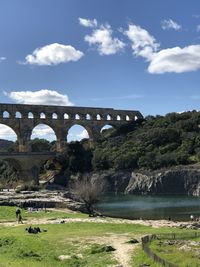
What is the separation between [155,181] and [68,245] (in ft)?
201

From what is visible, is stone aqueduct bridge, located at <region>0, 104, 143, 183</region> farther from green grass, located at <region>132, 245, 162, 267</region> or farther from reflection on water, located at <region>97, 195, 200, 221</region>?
green grass, located at <region>132, 245, 162, 267</region>

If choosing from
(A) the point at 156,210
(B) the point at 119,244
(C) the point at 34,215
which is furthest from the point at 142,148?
(B) the point at 119,244

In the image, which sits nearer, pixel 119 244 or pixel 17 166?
pixel 119 244

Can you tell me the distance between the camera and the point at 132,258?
2305 cm

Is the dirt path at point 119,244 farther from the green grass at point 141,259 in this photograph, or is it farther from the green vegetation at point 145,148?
the green vegetation at point 145,148

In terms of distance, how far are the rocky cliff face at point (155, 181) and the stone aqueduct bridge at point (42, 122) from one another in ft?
51.4

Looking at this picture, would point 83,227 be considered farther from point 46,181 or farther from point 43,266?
point 46,181

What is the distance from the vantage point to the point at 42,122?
377 feet

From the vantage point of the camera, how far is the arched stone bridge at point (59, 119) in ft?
362

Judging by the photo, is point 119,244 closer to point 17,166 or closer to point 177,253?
point 177,253

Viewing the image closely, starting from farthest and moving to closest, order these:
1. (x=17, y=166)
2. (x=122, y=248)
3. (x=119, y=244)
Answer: (x=17, y=166), (x=119, y=244), (x=122, y=248)

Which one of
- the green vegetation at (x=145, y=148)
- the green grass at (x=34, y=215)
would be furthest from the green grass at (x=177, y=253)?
the green vegetation at (x=145, y=148)

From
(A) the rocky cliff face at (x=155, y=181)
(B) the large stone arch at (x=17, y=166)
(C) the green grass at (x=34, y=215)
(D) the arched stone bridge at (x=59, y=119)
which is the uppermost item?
(D) the arched stone bridge at (x=59, y=119)

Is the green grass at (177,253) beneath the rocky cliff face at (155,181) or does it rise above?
beneath
